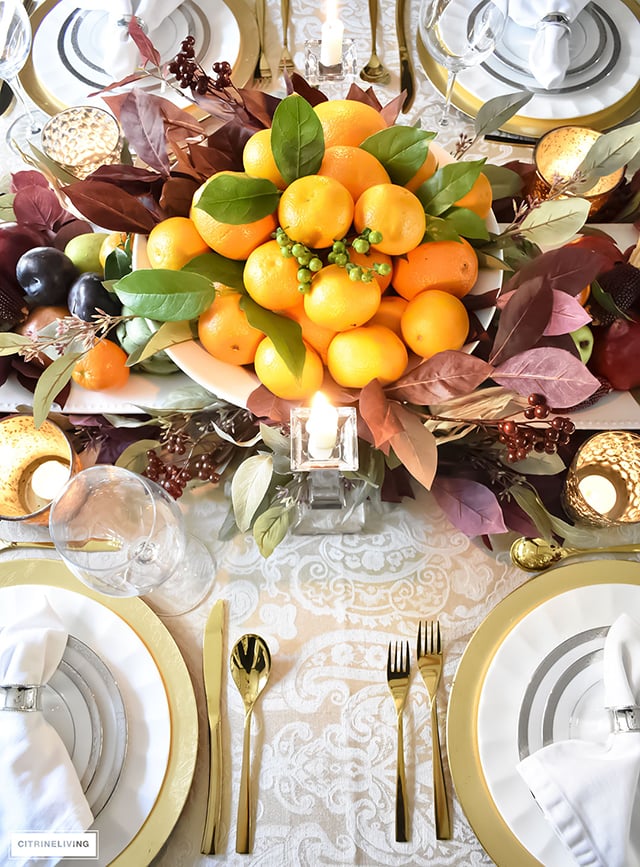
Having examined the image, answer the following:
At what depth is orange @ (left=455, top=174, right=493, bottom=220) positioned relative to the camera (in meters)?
0.61

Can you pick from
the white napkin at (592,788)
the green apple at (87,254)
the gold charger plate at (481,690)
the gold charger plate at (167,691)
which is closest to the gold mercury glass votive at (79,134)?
the green apple at (87,254)

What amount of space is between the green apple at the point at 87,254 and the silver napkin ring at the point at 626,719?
2.19ft

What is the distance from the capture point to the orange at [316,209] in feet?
1.68

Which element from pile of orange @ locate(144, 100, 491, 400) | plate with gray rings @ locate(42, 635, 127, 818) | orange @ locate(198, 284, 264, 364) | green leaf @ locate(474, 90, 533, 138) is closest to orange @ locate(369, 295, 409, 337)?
pile of orange @ locate(144, 100, 491, 400)

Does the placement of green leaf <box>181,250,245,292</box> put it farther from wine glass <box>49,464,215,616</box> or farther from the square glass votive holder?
the square glass votive holder

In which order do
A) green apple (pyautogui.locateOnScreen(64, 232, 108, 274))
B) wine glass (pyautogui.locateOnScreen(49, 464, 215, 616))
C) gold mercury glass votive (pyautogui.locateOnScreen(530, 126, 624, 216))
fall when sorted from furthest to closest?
gold mercury glass votive (pyautogui.locateOnScreen(530, 126, 624, 216))
green apple (pyautogui.locateOnScreen(64, 232, 108, 274))
wine glass (pyautogui.locateOnScreen(49, 464, 215, 616))

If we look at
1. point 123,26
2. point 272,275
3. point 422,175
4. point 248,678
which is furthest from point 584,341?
point 123,26

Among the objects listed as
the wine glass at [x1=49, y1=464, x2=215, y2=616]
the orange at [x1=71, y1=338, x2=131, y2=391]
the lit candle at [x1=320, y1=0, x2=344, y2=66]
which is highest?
the lit candle at [x1=320, y1=0, x2=344, y2=66]

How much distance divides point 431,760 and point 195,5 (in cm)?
102

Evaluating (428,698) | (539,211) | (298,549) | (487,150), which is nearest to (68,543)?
(298,549)

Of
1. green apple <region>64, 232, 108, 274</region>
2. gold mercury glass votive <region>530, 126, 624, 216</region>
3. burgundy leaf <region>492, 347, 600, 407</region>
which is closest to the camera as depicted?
burgundy leaf <region>492, 347, 600, 407</region>

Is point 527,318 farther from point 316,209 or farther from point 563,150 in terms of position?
point 563,150

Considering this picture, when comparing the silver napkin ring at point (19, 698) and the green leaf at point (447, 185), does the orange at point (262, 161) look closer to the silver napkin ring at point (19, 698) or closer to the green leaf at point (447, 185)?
the green leaf at point (447, 185)

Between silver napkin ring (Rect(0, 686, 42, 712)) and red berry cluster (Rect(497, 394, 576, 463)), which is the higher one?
red berry cluster (Rect(497, 394, 576, 463))
